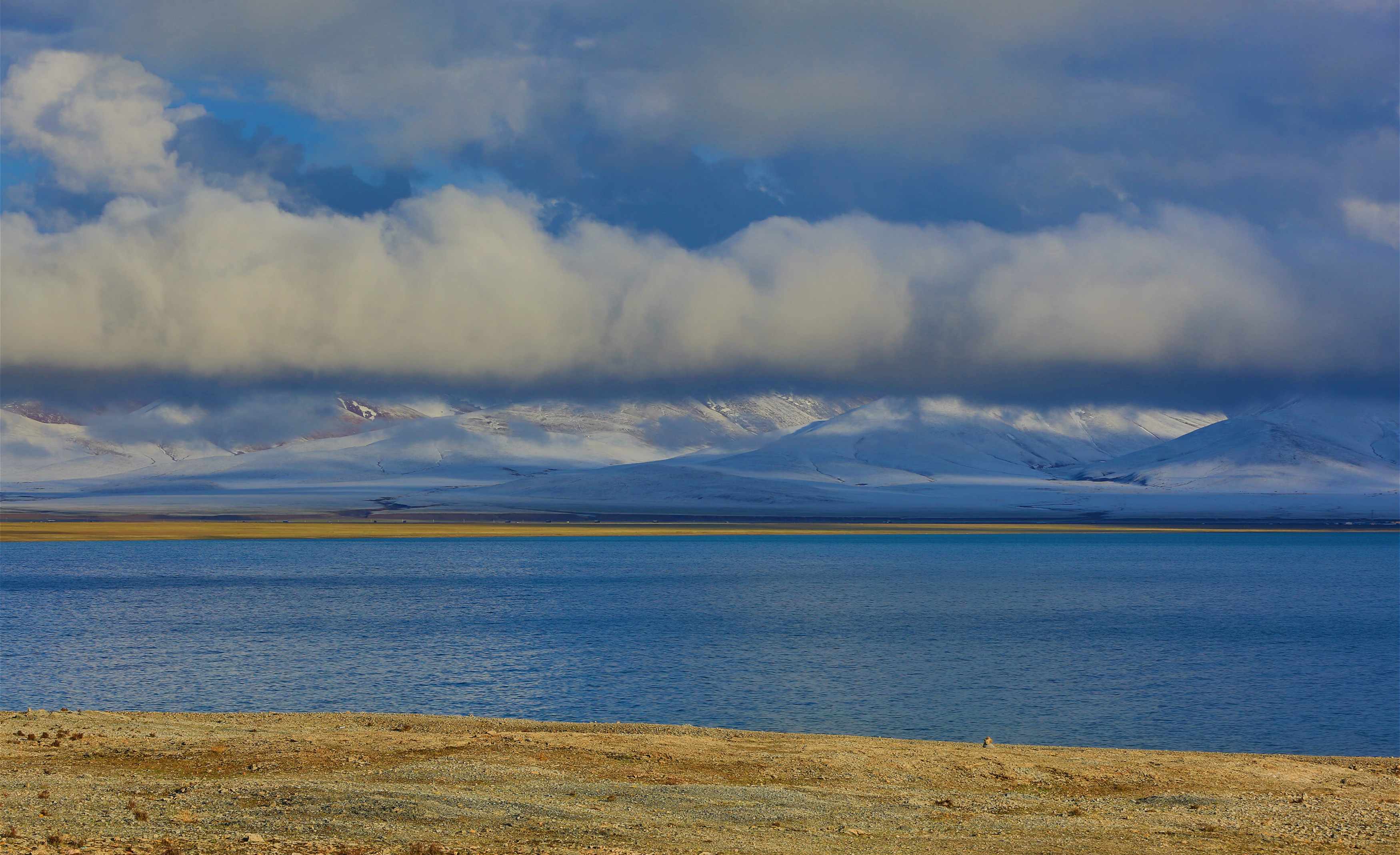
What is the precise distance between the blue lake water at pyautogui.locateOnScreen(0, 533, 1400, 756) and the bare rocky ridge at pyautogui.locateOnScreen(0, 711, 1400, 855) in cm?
829

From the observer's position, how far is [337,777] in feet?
82.6

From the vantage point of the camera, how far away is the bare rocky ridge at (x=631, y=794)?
66.9 feet

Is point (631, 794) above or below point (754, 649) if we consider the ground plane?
above

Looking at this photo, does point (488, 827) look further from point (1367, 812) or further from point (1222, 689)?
point (1222, 689)

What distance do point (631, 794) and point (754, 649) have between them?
112 ft

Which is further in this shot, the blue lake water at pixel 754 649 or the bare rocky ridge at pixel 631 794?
the blue lake water at pixel 754 649

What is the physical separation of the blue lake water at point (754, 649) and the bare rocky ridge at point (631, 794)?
27.2ft

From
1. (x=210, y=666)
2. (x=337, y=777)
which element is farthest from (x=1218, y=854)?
(x=210, y=666)

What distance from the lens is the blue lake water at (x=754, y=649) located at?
41688mm

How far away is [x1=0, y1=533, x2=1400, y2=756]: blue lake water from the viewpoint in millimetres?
41688

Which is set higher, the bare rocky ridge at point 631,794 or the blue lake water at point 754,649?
the bare rocky ridge at point 631,794

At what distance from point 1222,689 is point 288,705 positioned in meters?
35.4

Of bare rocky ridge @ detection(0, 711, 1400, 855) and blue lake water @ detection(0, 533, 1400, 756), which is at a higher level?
bare rocky ridge @ detection(0, 711, 1400, 855)

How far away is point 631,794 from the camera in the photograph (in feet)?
80.3
